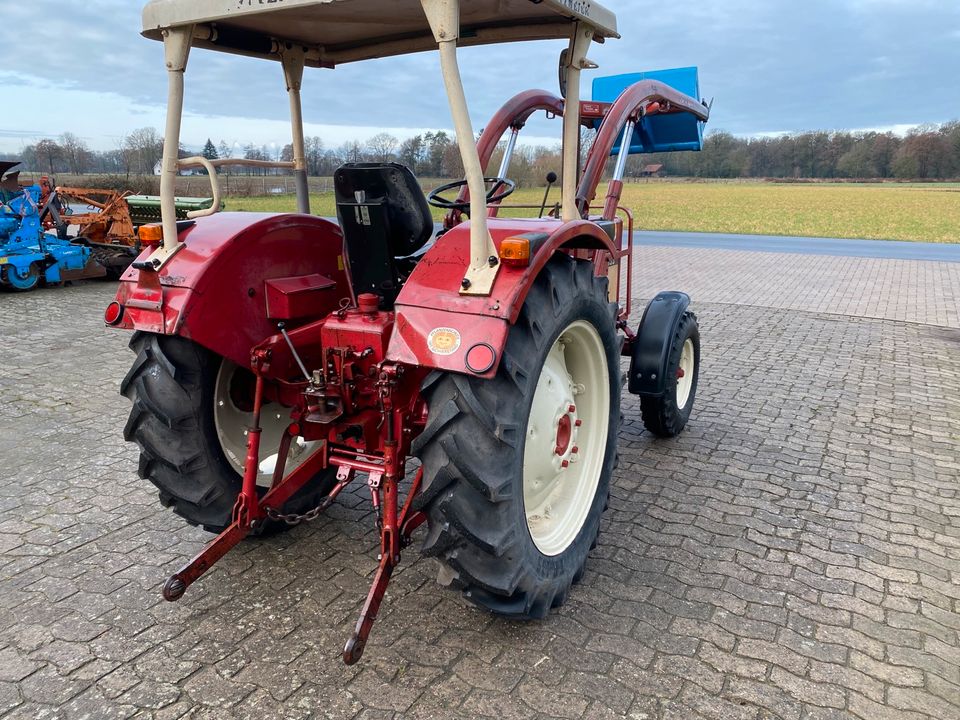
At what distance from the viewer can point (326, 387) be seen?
2.81 m

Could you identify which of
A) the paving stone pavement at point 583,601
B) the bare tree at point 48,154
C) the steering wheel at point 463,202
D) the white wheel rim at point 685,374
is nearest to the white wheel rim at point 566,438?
the paving stone pavement at point 583,601

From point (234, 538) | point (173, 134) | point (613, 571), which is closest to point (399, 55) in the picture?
point (173, 134)

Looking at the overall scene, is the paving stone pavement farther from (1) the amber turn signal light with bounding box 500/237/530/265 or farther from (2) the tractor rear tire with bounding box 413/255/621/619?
(1) the amber turn signal light with bounding box 500/237/530/265

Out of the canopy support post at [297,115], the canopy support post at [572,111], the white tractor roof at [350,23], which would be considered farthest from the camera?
the canopy support post at [297,115]

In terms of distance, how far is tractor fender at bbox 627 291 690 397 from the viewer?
429 cm

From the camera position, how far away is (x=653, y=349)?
4.31m

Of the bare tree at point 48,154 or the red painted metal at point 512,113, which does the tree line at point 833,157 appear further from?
the red painted metal at point 512,113

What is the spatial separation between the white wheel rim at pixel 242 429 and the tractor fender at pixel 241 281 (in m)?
0.27

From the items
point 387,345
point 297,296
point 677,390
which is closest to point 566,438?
point 387,345

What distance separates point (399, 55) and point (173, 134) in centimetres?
118

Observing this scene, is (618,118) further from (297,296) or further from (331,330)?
(331,330)

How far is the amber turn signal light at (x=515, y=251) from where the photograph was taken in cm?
234

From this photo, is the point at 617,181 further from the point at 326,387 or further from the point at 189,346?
the point at 189,346

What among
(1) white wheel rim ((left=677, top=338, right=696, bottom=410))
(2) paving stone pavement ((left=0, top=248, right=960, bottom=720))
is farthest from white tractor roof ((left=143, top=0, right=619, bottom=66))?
(1) white wheel rim ((left=677, top=338, right=696, bottom=410))
